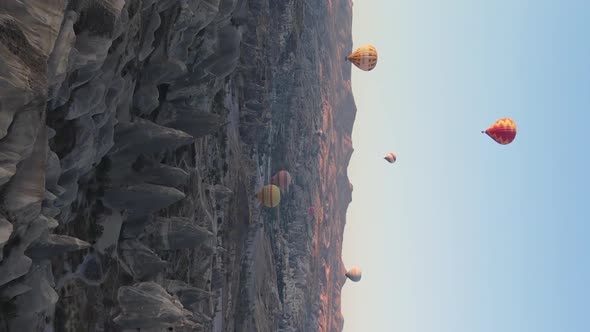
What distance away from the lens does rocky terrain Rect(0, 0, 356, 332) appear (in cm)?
958

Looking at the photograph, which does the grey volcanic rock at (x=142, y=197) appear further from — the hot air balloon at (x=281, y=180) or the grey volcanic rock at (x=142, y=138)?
the hot air balloon at (x=281, y=180)

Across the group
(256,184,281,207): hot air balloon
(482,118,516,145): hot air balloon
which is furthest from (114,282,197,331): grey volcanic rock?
(482,118,516,145): hot air balloon

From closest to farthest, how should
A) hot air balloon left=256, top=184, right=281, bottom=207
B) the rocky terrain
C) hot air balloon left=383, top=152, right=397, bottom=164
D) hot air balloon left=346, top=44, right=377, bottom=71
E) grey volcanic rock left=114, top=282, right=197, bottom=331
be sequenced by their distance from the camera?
1. the rocky terrain
2. grey volcanic rock left=114, top=282, right=197, bottom=331
3. hot air balloon left=256, top=184, right=281, bottom=207
4. hot air balloon left=346, top=44, right=377, bottom=71
5. hot air balloon left=383, top=152, right=397, bottom=164

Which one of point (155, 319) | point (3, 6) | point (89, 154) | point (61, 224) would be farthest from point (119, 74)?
point (155, 319)

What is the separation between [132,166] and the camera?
53.5ft

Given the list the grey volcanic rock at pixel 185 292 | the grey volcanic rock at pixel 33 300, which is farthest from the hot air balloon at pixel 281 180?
the grey volcanic rock at pixel 33 300

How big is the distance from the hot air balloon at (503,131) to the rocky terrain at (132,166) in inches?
760

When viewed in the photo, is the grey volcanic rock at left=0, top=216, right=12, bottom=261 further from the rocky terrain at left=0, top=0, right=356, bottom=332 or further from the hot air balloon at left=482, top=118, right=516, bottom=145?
the hot air balloon at left=482, top=118, right=516, bottom=145

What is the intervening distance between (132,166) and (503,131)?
34183mm

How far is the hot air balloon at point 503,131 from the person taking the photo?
138 ft

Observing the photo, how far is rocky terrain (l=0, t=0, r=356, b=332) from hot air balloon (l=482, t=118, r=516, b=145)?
19311 millimetres

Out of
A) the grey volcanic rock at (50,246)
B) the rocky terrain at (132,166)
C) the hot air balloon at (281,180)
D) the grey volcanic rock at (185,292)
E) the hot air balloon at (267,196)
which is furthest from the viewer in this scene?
the hot air balloon at (281,180)

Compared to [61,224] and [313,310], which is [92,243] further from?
[313,310]

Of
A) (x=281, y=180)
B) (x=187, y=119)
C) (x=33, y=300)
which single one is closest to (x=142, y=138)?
(x=187, y=119)
